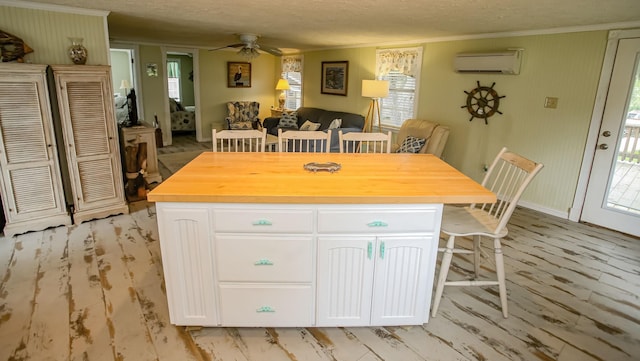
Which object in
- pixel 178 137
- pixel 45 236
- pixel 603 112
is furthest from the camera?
pixel 178 137

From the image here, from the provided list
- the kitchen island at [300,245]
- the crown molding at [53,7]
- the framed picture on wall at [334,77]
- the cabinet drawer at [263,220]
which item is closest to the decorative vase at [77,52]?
the crown molding at [53,7]

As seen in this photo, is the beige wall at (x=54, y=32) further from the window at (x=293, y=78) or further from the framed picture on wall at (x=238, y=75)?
the window at (x=293, y=78)

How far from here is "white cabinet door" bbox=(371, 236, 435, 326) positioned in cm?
191

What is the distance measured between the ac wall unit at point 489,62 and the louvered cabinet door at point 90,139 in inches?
163

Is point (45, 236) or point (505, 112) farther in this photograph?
point (505, 112)

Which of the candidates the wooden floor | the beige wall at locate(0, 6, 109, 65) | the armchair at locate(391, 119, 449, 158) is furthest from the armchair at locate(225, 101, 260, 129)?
the wooden floor

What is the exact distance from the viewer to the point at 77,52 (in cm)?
337

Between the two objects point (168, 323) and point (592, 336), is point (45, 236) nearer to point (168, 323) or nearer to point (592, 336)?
point (168, 323)

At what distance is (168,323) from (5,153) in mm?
2312

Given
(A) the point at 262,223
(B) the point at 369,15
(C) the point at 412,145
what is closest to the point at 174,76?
(C) the point at 412,145

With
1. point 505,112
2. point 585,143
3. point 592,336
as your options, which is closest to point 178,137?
point 505,112

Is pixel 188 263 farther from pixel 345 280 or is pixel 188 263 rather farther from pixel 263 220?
pixel 345 280

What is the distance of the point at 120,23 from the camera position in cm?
442

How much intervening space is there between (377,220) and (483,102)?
3534 mm
